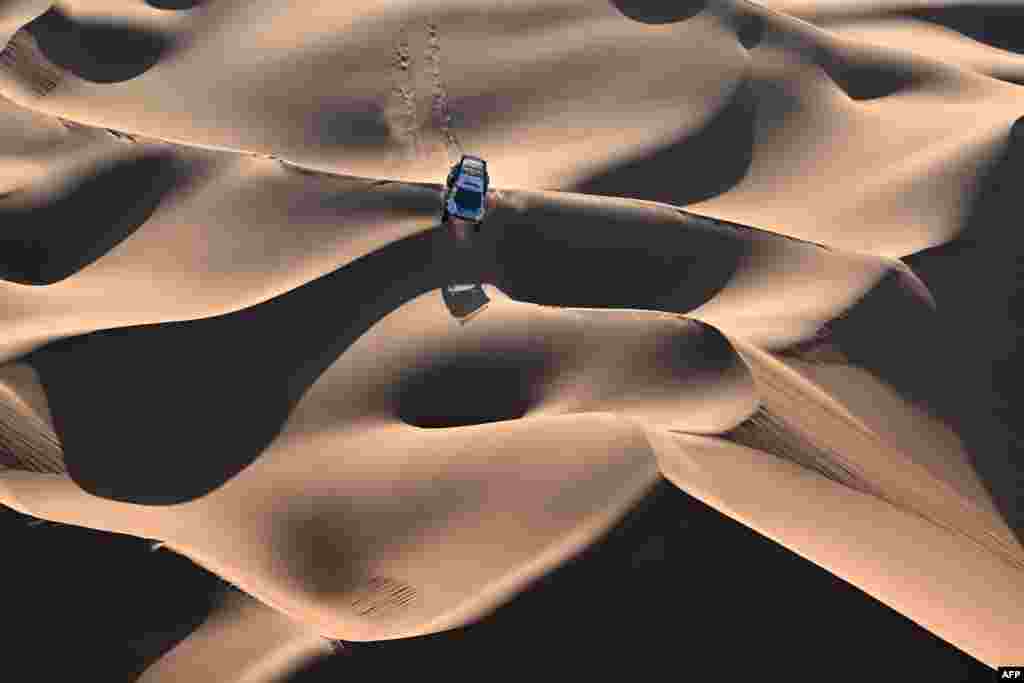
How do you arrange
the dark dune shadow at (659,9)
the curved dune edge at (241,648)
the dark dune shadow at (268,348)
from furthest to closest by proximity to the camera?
1. the dark dune shadow at (659,9)
2. the dark dune shadow at (268,348)
3. the curved dune edge at (241,648)

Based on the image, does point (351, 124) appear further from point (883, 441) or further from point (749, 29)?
point (883, 441)

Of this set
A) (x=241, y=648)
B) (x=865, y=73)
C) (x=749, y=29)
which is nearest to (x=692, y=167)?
(x=749, y=29)

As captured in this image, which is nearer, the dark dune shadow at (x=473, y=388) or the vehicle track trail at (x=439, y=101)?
the dark dune shadow at (x=473, y=388)

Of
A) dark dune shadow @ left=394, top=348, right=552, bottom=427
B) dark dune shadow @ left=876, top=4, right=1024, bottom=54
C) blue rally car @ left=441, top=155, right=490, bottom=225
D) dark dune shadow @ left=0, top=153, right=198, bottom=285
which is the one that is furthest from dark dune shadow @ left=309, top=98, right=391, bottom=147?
dark dune shadow @ left=876, top=4, right=1024, bottom=54

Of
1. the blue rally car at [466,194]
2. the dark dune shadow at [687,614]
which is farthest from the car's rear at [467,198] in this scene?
the dark dune shadow at [687,614]

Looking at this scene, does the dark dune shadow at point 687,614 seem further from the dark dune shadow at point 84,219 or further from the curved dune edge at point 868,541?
the dark dune shadow at point 84,219

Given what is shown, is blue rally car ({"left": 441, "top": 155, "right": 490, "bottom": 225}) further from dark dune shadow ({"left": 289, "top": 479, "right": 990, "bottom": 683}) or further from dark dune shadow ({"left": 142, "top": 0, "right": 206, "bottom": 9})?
dark dune shadow ({"left": 142, "top": 0, "right": 206, "bottom": 9})

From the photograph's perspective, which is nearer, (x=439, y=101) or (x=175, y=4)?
(x=439, y=101)
